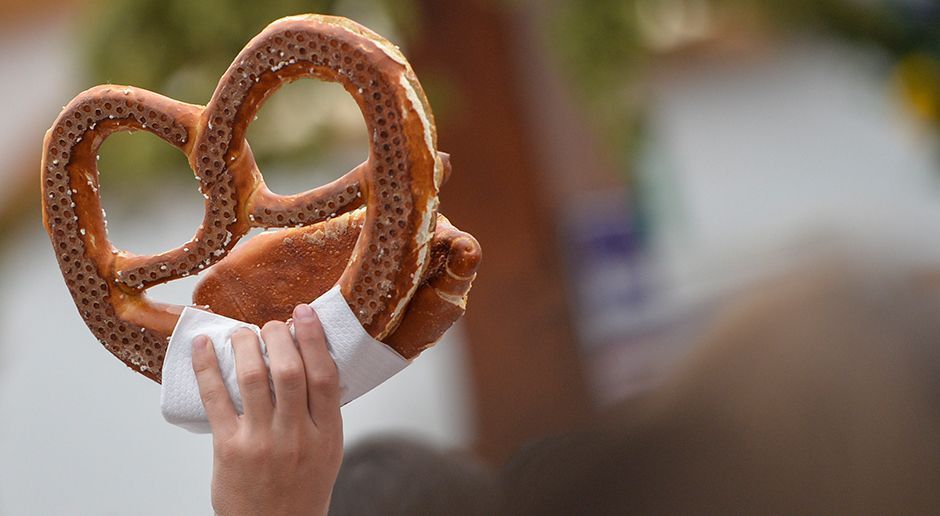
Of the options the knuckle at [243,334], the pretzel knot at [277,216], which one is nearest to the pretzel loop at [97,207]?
the pretzel knot at [277,216]

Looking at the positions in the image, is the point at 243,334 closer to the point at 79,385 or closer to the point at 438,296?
the point at 438,296

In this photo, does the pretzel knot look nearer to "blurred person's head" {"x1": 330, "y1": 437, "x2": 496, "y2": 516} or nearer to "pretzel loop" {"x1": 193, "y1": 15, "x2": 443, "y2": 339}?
"pretzel loop" {"x1": 193, "y1": 15, "x2": 443, "y2": 339}

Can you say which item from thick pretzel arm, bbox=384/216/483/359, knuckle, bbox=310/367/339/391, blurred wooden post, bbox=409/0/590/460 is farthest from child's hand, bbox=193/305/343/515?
blurred wooden post, bbox=409/0/590/460

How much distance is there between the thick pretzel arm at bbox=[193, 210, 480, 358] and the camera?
3.27 feet

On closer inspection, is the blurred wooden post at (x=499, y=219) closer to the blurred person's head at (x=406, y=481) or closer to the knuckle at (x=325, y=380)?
the blurred person's head at (x=406, y=481)

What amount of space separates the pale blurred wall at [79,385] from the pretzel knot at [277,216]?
1273mm

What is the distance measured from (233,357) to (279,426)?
9cm

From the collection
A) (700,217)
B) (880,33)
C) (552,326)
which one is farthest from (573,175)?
(552,326)

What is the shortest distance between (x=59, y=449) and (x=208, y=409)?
2650 mm

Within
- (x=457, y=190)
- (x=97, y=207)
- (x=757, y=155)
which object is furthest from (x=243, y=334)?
(x=757, y=155)

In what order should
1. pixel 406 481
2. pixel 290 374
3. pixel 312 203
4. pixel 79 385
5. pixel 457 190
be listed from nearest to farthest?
pixel 290 374, pixel 312 203, pixel 406 481, pixel 457 190, pixel 79 385

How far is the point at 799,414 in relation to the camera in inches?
27.0

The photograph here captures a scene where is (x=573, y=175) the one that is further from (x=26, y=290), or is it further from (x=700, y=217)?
(x=26, y=290)

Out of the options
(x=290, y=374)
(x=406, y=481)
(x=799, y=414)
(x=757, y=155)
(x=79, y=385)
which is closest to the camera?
(x=799, y=414)
